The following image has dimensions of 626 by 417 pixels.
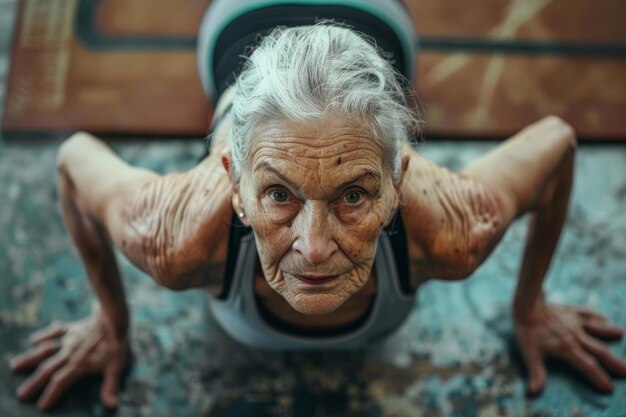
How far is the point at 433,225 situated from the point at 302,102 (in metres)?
0.37

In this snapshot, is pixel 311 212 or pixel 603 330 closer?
pixel 311 212

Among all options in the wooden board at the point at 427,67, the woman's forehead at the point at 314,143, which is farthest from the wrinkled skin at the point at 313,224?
the wooden board at the point at 427,67

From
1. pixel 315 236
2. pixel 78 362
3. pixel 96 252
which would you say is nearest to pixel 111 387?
pixel 78 362

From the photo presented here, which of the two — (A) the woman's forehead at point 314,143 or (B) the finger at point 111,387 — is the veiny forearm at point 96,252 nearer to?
(B) the finger at point 111,387

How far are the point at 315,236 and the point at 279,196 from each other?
0.20 ft

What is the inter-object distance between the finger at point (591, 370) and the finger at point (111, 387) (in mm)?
802

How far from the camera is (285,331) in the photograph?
1.47m

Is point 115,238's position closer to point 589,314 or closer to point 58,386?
point 58,386

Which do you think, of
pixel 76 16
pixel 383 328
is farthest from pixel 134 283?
pixel 76 16

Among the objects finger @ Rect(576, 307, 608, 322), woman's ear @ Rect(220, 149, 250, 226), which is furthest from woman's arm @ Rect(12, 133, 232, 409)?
finger @ Rect(576, 307, 608, 322)

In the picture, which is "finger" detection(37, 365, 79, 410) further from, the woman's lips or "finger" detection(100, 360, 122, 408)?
the woman's lips

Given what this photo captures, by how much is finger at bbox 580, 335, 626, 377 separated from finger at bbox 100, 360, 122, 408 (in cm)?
83

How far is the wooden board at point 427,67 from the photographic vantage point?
1908 mm

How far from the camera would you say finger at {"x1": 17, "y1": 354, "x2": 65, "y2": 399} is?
162 centimetres
